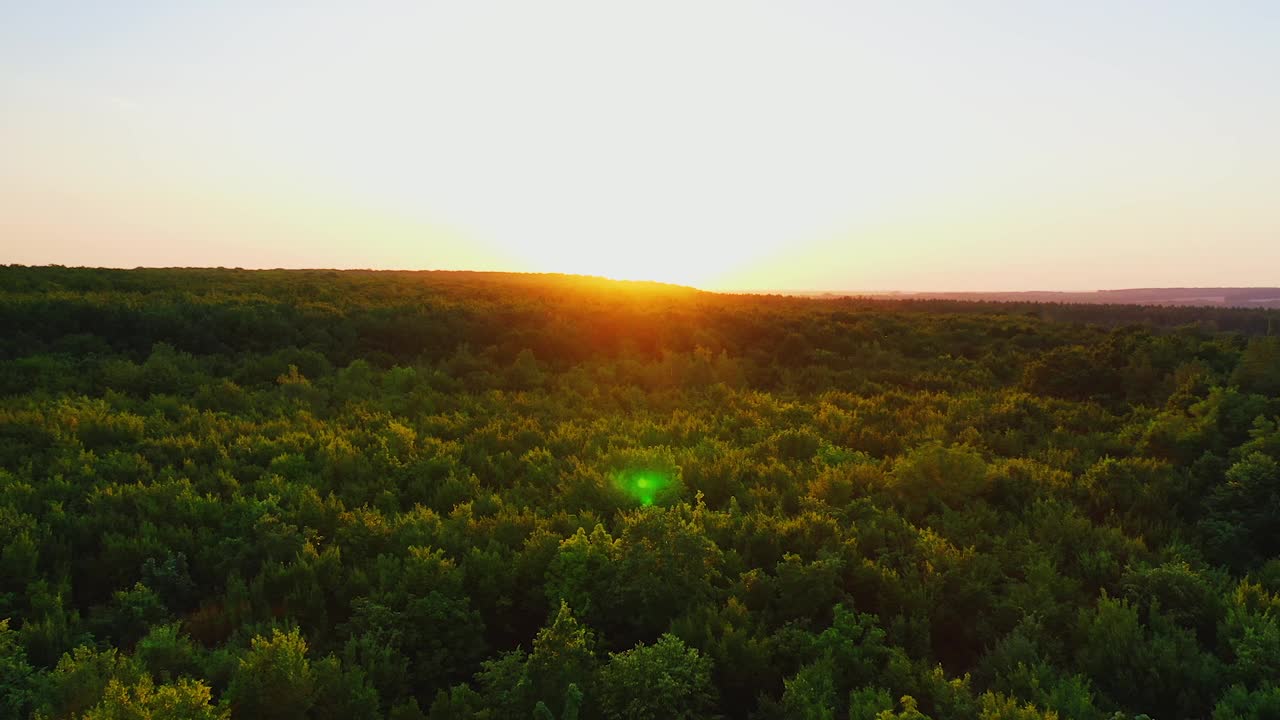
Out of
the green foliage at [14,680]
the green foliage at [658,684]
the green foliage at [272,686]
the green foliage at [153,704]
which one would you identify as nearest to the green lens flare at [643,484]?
the green foliage at [658,684]

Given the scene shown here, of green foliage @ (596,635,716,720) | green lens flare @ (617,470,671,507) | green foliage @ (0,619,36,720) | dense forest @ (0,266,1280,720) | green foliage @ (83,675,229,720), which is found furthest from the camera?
green lens flare @ (617,470,671,507)

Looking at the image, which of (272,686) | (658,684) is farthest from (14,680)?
(658,684)

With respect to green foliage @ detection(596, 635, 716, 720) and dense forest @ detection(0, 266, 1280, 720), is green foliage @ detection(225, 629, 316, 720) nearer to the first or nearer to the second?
dense forest @ detection(0, 266, 1280, 720)

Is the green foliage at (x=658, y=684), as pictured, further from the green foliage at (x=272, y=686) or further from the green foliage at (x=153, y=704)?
the green foliage at (x=153, y=704)

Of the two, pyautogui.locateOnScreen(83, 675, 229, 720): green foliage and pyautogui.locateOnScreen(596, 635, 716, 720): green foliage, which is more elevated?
pyautogui.locateOnScreen(83, 675, 229, 720): green foliage

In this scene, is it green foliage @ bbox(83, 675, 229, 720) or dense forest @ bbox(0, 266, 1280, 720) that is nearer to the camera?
green foliage @ bbox(83, 675, 229, 720)

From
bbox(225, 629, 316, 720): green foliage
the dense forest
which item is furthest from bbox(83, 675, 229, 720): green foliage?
bbox(225, 629, 316, 720): green foliage

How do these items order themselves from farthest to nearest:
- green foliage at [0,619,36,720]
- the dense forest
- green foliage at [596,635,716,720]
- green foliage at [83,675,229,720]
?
the dense forest
green foliage at [596,635,716,720]
green foliage at [0,619,36,720]
green foliage at [83,675,229,720]

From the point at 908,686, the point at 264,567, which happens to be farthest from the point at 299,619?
the point at 908,686
